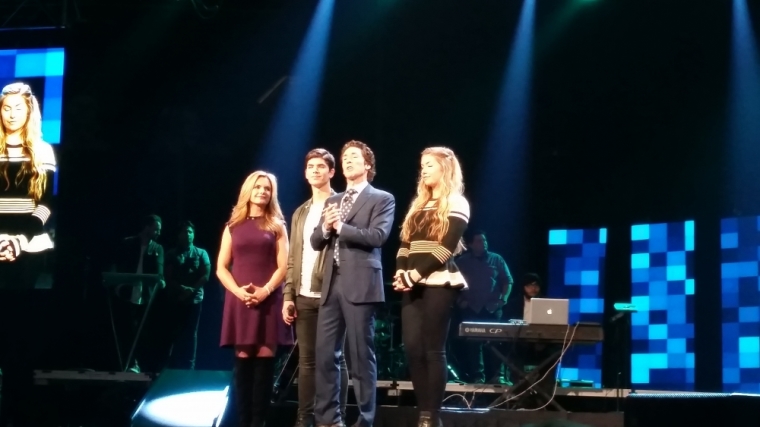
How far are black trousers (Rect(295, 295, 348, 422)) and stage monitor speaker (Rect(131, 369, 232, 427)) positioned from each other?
77 cm

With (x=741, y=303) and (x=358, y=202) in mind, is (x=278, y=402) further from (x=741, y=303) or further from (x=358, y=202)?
(x=741, y=303)

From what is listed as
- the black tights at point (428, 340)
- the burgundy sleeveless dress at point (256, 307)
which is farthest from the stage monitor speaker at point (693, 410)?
the burgundy sleeveless dress at point (256, 307)

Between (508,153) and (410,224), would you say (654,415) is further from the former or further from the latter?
(508,153)

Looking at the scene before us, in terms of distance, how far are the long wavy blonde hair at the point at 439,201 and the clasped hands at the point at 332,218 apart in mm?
448

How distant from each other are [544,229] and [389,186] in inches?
72.7

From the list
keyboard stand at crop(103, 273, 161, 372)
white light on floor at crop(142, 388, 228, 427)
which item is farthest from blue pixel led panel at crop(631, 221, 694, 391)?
white light on floor at crop(142, 388, 228, 427)

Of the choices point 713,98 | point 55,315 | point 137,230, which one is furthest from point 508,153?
point 55,315

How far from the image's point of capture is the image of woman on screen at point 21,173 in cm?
551

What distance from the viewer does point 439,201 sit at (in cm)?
528

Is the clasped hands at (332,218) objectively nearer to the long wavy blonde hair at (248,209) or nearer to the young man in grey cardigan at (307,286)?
the young man in grey cardigan at (307,286)

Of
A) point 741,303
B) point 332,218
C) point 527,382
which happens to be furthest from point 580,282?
point 332,218

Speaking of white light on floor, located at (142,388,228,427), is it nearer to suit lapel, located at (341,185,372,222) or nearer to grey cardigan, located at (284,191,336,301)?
grey cardigan, located at (284,191,336,301)

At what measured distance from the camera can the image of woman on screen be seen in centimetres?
551

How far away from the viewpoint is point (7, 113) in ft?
18.1
